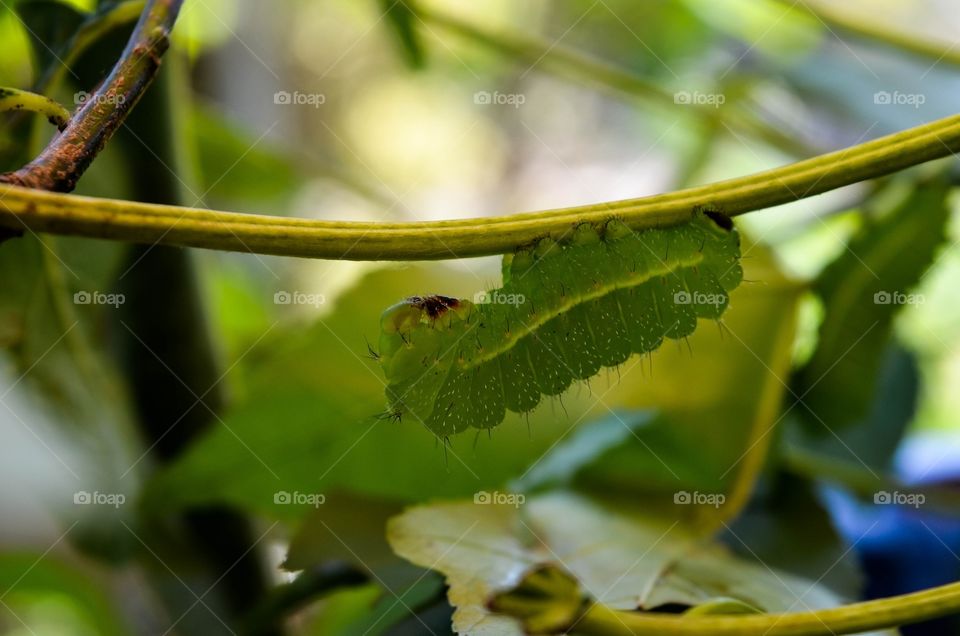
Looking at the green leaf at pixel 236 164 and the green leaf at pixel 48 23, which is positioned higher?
the green leaf at pixel 236 164

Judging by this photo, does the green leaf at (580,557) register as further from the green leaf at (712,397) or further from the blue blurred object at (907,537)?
the blue blurred object at (907,537)

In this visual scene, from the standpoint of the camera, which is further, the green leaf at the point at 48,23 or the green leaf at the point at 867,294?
the green leaf at the point at 867,294

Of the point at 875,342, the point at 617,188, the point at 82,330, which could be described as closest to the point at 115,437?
the point at 82,330

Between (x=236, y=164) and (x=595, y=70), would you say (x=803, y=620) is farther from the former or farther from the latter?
(x=236, y=164)

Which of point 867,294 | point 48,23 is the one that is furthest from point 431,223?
point 867,294

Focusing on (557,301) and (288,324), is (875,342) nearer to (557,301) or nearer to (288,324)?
(557,301)

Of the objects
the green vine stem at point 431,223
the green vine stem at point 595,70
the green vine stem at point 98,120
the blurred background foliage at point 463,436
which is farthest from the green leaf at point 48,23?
the green vine stem at point 595,70
